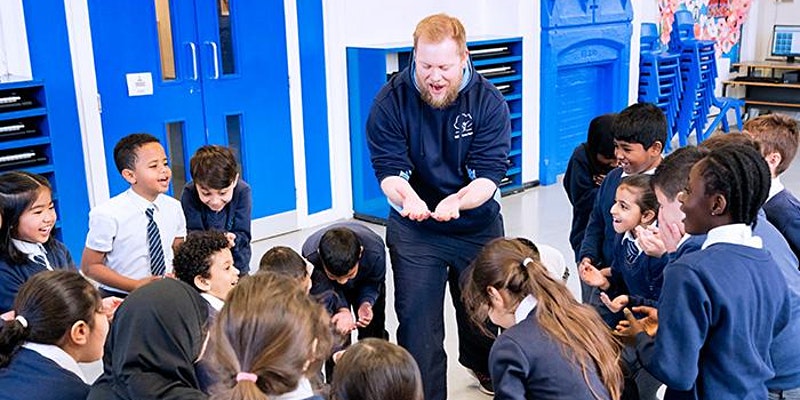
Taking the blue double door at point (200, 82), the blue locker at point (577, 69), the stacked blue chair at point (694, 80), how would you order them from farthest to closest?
the stacked blue chair at point (694, 80)
the blue locker at point (577, 69)
the blue double door at point (200, 82)

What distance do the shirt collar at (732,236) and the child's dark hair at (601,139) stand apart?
46.0 inches

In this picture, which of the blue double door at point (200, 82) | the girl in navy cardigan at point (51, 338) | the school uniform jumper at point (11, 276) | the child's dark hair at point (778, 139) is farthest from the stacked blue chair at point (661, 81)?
the girl in navy cardigan at point (51, 338)

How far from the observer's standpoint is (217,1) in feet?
14.0

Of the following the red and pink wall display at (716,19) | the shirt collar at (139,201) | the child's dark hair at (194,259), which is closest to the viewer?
the child's dark hair at (194,259)

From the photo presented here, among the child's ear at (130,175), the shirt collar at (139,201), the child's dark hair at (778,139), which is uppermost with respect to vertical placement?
the child's dark hair at (778,139)

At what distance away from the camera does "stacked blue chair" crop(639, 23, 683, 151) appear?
6500mm

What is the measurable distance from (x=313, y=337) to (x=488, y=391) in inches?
60.0

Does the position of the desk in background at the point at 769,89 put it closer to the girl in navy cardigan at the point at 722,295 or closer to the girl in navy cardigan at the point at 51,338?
the girl in navy cardigan at the point at 722,295

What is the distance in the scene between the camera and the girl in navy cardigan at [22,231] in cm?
216

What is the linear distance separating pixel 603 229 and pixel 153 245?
1.57 m

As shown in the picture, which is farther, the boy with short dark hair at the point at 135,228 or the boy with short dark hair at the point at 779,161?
the boy with short dark hair at the point at 135,228

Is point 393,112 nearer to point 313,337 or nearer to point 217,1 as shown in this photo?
point 313,337

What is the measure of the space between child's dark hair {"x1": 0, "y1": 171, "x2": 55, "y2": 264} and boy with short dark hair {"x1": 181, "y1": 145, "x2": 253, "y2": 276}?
57cm

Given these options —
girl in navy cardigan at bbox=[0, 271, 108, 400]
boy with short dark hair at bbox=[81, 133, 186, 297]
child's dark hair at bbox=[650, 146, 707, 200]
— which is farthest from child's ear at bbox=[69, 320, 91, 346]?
child's dark hair at bbox=[650, 146, 707, 200]
